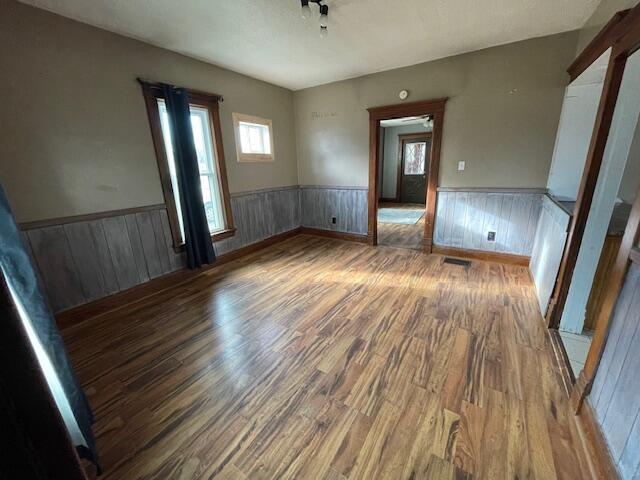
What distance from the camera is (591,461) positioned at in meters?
1.16

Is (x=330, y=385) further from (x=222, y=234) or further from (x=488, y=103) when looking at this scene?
(x=488, y=103)

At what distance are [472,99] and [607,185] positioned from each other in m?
2.01

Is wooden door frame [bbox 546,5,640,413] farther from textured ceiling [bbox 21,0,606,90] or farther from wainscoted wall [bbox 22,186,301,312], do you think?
wainscoted wall [bbox 22,186,301,312]

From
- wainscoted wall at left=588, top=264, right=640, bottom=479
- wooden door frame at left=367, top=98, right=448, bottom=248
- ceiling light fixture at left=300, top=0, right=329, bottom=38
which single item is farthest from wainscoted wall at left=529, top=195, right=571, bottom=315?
ceiling light fixture at left=300, top=0, right=329, bottom=38

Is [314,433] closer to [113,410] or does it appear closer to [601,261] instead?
[113,410]

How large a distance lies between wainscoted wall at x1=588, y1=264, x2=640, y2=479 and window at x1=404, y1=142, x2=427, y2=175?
7334 millimetres

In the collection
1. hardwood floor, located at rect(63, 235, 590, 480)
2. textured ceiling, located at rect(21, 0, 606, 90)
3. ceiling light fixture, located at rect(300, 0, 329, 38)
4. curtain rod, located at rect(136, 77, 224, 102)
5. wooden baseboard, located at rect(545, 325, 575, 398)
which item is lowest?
hardwood floor, located at rect(63, 235, 590, 480)

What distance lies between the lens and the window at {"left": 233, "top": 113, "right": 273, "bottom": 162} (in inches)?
144

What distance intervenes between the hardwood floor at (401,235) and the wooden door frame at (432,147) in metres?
0.30

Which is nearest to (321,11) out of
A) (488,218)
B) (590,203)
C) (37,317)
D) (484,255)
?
(590,203)

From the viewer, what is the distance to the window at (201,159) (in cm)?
275

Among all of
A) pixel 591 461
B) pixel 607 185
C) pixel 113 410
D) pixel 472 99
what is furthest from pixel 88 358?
pixel 472 99

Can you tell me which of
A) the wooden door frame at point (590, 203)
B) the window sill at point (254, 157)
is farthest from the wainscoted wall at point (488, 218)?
the window sill at point (254, 157)

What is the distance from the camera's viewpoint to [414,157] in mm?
7957
